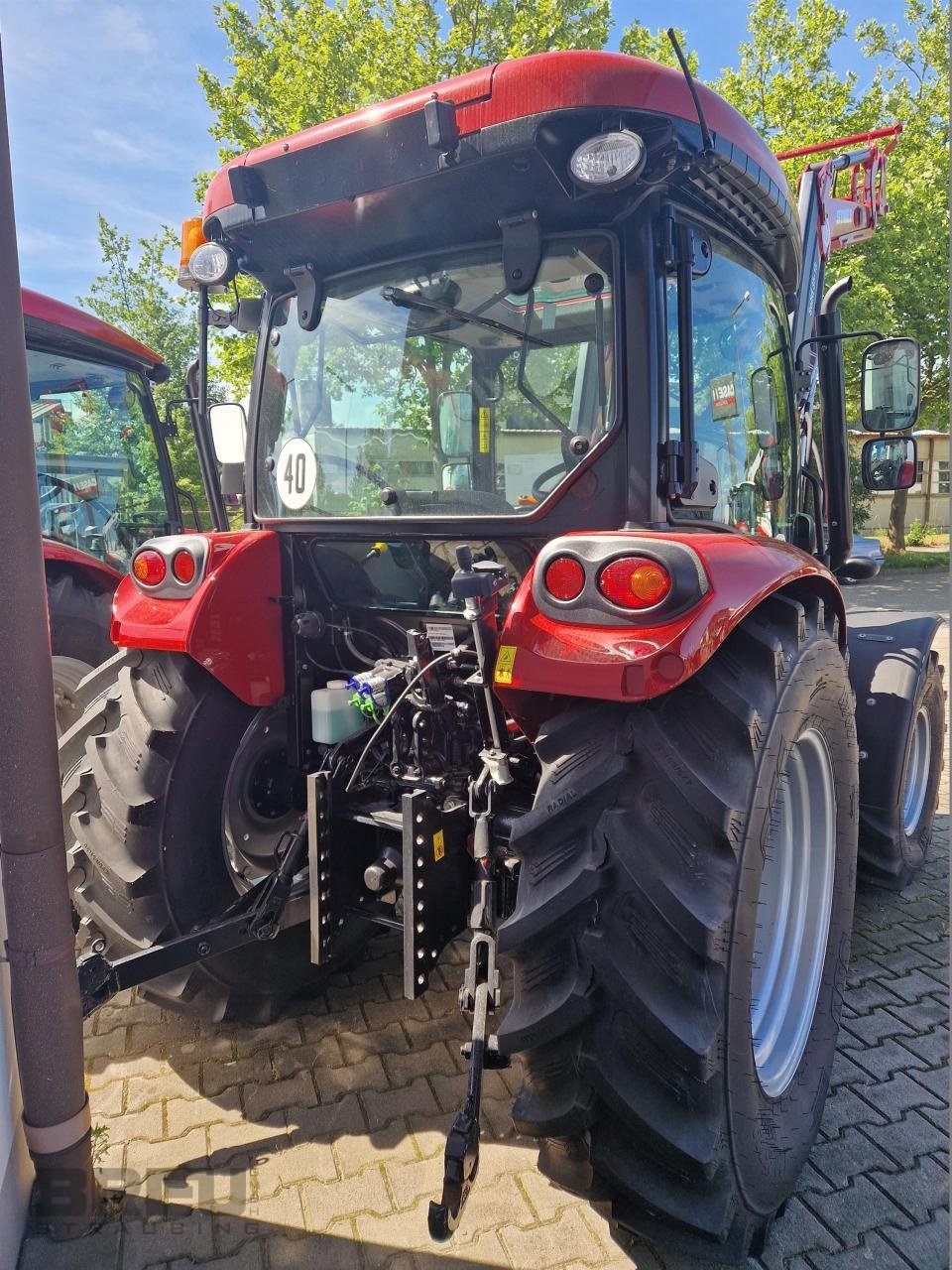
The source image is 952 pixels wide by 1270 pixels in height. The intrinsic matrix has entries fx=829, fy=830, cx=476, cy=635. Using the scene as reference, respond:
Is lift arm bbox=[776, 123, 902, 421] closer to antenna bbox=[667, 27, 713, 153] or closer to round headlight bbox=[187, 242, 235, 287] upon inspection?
antenna bbox=[667, 27, 713, 153]

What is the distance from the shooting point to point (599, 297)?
1964 mm

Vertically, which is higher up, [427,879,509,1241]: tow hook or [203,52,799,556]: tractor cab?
[203,52,799,556]: tractor cab

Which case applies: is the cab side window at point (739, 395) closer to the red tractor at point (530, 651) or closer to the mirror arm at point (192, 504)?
the red tractor at point (530, 651)

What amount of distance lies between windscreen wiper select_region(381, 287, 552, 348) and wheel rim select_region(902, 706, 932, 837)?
8.25 ft

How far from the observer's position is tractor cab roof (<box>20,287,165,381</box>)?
4320 mm

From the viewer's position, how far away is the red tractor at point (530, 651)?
157 cm

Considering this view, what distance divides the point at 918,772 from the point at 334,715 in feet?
9.31

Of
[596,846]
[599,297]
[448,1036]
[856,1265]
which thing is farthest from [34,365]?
[856,1265]

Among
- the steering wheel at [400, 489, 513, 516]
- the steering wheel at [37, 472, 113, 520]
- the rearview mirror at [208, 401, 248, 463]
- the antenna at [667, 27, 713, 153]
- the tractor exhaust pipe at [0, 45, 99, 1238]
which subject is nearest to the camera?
the tractor exhaust pipe at [0, 45, 99, 1238]

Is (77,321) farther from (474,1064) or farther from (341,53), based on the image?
(341,53)

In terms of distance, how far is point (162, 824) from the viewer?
2.19m

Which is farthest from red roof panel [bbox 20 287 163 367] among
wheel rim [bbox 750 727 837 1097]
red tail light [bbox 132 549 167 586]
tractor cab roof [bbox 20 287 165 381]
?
wheel rim [bbox 750 727 837 1097]

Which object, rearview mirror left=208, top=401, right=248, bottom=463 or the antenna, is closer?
the antenna

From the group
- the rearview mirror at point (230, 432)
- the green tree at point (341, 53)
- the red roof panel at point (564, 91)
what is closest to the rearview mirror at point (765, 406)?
the red roof panel at point (564, 91)
